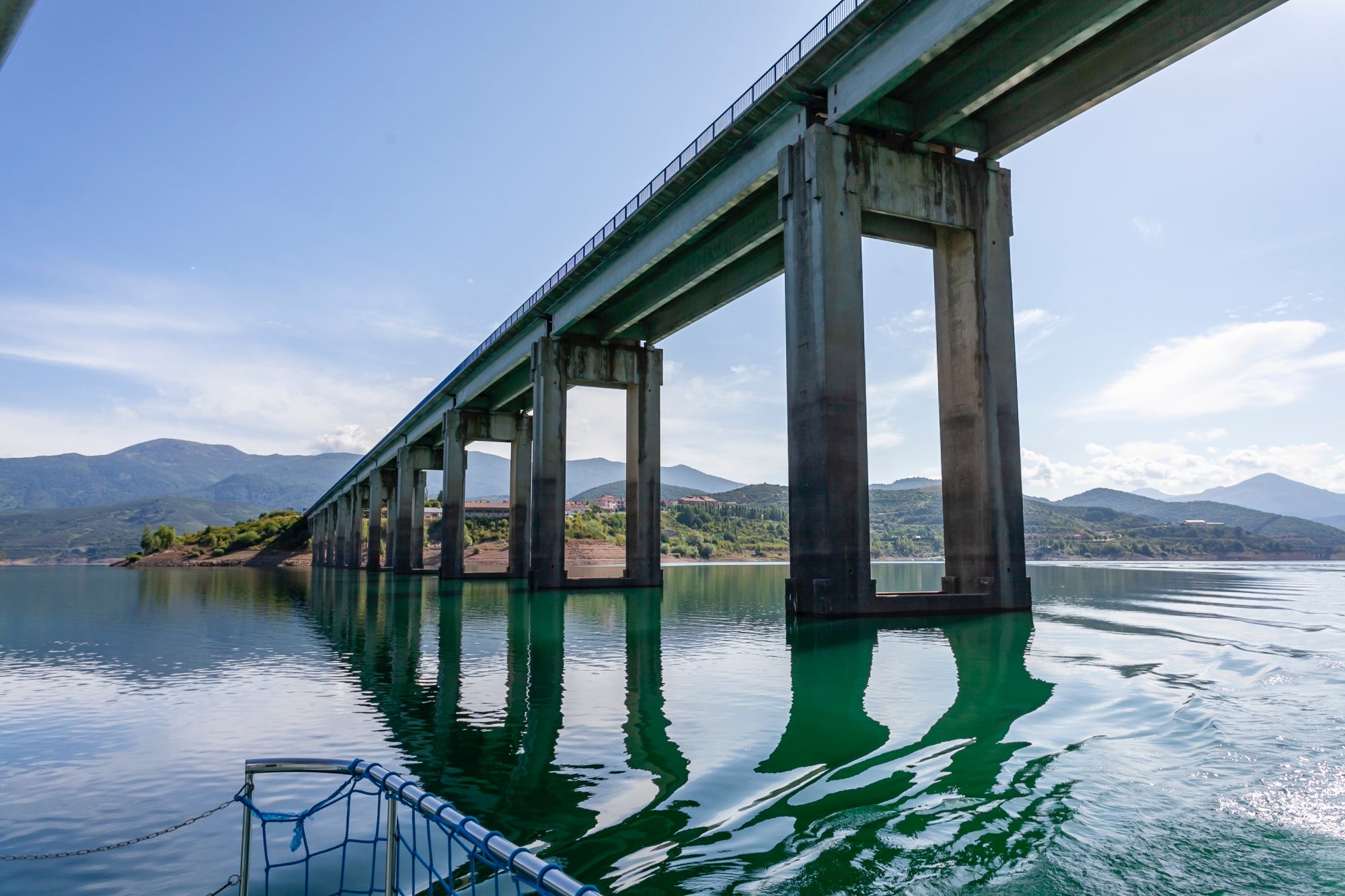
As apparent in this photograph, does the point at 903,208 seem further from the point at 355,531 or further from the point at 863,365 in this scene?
the point at 355,531

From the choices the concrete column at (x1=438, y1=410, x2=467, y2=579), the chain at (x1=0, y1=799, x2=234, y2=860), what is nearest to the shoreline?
the concrete column at (x1=438, y1=410, x2=467, y2=579)

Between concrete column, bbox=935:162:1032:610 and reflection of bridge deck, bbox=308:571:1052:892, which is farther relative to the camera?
concrete column, bbox=935:162:1032:610

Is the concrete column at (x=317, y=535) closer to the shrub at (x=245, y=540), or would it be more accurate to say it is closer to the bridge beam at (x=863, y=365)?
the shrub at (x=245, y=540)

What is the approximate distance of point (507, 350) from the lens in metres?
56.3

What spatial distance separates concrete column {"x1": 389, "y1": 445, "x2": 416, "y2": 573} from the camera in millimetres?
80250

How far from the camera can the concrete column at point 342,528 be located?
117312 mm

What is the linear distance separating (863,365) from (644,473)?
78.5 ft

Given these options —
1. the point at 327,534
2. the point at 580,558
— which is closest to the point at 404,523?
the point at 580,558

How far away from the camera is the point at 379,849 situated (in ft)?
20.0

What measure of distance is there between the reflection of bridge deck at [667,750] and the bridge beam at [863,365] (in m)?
5.17

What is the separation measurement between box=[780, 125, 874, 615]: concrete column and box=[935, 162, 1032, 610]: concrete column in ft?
16.0

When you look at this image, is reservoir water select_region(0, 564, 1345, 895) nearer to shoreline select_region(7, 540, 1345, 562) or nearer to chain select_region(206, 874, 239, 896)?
chain select_region(206, 874, 239, 896)

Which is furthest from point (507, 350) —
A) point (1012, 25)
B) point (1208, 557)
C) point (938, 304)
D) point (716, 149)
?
point (1208, 557)

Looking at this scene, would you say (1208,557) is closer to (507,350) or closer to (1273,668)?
(507,350)
